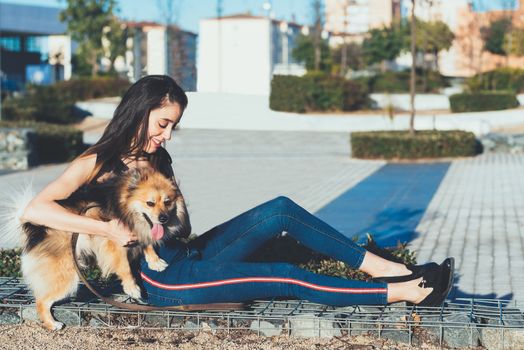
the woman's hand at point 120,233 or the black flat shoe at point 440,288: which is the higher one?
the woman's hand at point 120,233

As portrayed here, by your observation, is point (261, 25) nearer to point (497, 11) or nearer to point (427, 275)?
point (497, 11)

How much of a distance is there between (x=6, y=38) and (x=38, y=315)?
70543mm

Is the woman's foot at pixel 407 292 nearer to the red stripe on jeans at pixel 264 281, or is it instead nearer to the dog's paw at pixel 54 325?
the red stripe on jeans at pixel 264 281

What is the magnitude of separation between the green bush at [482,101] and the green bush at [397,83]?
4.29 meters

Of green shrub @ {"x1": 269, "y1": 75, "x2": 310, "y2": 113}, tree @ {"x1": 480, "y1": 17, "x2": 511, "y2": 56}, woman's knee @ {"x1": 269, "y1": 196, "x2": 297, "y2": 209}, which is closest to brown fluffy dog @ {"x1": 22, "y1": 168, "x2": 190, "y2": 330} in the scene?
woman's knee @ {"x1": 269, "y1": 196, "x2": 297, "y2": 209}

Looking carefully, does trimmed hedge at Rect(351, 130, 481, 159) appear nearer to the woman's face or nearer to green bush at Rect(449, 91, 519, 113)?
green bush at Rect(449, 91, 519, 113)

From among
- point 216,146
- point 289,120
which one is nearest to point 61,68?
point 289,120

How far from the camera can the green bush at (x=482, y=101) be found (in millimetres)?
30000

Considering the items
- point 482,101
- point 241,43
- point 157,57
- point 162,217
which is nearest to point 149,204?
point 162,217

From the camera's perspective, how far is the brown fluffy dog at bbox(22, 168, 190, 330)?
411 centimetres

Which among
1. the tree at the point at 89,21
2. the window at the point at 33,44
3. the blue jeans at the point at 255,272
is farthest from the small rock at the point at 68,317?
the window at the point at 33,44

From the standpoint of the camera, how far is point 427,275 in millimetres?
4387

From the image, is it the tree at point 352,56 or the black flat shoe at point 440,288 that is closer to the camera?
the black flat shoe at point 440,288

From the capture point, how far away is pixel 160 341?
166 inches
